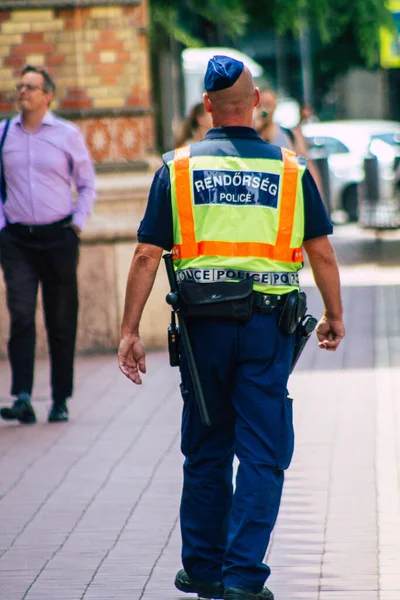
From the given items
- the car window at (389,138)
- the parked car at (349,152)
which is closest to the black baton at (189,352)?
the parked car at (349,152)

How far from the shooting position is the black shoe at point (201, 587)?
468cm

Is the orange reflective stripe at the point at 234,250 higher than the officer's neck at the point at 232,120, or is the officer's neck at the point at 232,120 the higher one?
the officer's neck at the point at 232,120

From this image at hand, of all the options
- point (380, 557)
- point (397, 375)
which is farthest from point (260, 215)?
point (397, 375)

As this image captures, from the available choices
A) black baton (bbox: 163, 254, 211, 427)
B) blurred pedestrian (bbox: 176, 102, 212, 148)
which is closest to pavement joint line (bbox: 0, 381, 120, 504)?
black baton (bbox: 163, 254, 211, 427)

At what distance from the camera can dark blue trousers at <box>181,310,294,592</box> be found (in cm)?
445

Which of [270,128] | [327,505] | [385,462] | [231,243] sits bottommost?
[385,462]

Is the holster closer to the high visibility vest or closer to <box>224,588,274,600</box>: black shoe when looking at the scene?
the high visibility vest

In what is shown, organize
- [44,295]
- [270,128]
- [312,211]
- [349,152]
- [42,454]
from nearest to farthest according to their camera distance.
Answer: [312,211]
[42,454]
[44,295]
[270,128]
[349,152]

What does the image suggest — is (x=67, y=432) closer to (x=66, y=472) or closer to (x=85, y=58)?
(x=66, y=472)

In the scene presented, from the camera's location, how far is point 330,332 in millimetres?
4766

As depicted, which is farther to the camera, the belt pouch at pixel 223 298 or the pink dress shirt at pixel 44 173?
the pink dress shirt at pixel 44 173

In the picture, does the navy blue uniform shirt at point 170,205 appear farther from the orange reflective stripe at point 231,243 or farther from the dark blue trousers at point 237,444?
the dark blue trousers at point 237,444

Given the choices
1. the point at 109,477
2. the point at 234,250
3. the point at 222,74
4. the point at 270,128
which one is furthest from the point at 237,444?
the point at 270,128

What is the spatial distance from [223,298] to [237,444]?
47 cm
